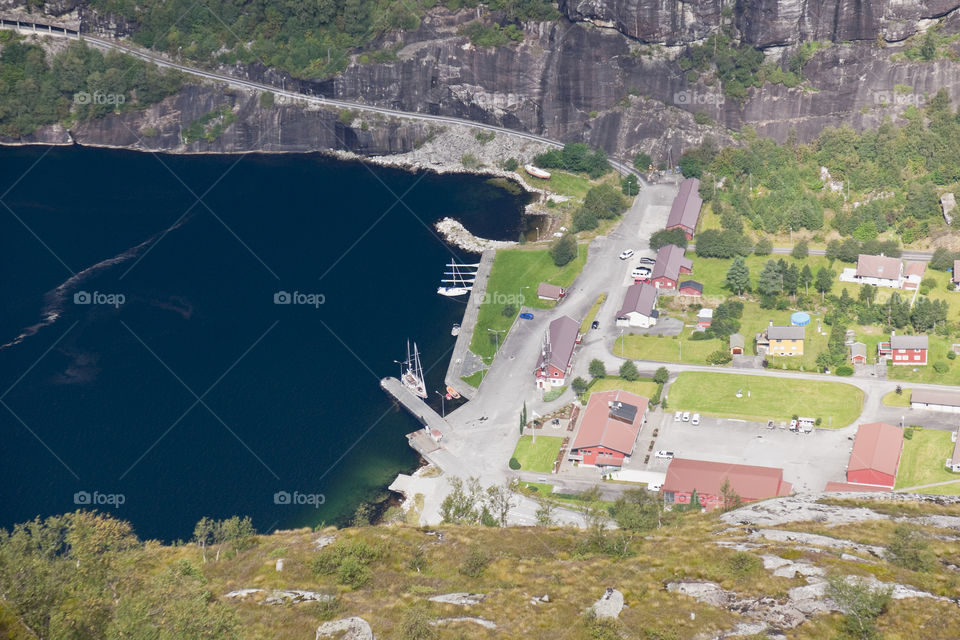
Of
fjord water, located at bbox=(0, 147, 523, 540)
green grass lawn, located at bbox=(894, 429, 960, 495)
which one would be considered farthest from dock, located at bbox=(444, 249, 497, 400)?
green grass lawn, located at bbox=(894, 429, 960, 495)

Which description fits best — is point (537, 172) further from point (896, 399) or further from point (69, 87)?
point (69, 87)

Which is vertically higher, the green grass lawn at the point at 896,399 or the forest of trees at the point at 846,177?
the forest of trees at the point at 846,177

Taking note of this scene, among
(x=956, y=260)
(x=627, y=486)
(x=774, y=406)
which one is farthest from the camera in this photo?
(x=956, y=260)

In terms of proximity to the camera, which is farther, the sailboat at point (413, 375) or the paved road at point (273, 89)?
the paved road at point (273, 89)

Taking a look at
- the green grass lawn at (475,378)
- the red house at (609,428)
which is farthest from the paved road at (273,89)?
the red house at (609,428)

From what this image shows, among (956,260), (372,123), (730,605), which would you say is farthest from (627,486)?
(372,123)

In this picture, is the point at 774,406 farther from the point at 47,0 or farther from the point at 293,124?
the point at 47,0

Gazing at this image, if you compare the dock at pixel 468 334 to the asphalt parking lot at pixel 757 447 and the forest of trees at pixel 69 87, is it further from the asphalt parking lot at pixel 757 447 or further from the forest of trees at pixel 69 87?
the forest of trees at pixel 69 87
